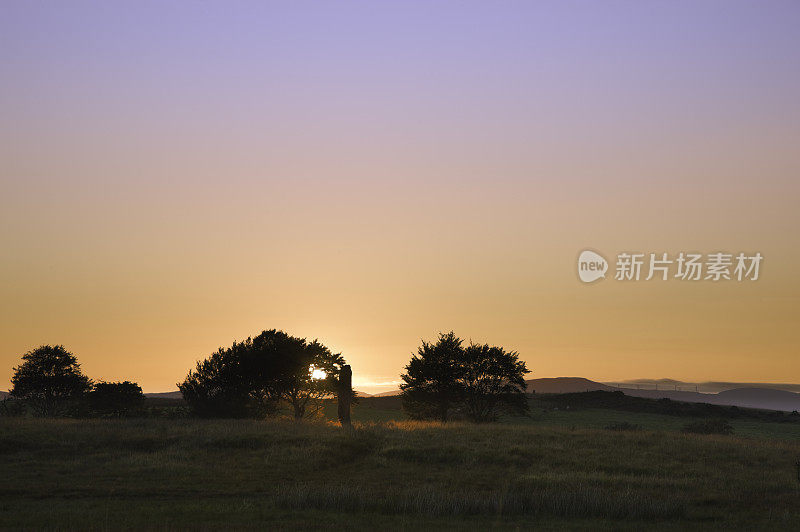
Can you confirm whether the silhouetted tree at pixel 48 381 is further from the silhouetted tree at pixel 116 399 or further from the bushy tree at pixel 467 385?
the bushy tree at pixel 467 385

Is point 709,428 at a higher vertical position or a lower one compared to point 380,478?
lower

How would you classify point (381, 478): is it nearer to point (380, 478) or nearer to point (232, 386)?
point (380, 478)

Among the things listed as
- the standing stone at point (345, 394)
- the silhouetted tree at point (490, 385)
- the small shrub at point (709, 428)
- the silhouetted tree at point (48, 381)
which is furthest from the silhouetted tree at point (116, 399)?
the small shrub at point (709, 428)

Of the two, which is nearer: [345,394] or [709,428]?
[345,394]

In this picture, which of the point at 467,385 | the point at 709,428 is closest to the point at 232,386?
the point at 467,385

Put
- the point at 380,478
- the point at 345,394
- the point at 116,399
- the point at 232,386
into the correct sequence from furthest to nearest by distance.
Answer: the point at 116,399, the point at 232,386, the point at 345,394, the point at 380,478

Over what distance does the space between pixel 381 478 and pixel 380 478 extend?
4 centimetres

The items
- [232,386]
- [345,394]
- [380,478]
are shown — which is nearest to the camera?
[380,478]

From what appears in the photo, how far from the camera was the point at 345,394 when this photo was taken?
163 feet

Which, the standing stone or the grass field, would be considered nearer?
the grass field

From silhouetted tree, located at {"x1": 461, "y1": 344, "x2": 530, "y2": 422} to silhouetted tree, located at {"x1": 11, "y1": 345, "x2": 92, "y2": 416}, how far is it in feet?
118

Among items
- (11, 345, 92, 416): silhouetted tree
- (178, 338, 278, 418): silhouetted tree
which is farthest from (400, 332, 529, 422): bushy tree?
(11, 345, 92, 416): silhouetted tree

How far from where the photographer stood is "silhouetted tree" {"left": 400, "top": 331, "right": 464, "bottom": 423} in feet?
203

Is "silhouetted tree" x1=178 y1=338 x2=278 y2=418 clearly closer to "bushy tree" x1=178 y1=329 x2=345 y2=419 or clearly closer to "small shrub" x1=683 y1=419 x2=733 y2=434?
"bushy tree" x1=178 y1=329 x2=345 y2=419
